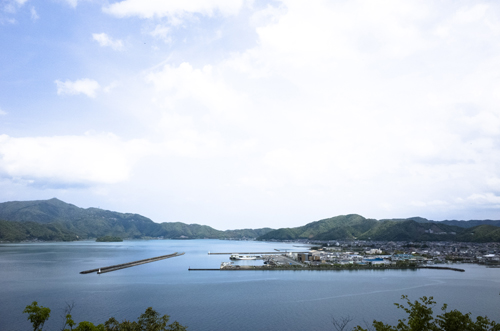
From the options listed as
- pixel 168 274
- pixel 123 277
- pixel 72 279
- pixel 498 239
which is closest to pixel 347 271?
pixel 168 274

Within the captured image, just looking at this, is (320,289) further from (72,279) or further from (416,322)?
(72,279)

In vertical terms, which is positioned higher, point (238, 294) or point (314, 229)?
point (238, 294)

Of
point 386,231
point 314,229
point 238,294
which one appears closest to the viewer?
point 238,294

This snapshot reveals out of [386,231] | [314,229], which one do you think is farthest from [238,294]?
[314,229]

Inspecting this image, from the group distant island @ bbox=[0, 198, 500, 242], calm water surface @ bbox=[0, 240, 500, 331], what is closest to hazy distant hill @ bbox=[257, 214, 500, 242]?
distant island @ bbox=[0, 198, 500, 242]

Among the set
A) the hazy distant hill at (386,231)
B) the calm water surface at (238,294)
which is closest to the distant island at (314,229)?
the hazy distant hill at (386,231)

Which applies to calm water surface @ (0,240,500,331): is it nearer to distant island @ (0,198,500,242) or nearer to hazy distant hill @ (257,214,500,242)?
hazy distant hill @ (257,214,500,242)

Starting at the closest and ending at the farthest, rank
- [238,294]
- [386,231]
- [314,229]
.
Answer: [238,294] < [386,231] < [314,229]

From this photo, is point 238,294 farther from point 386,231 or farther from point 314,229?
point 314,229
